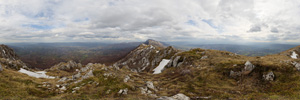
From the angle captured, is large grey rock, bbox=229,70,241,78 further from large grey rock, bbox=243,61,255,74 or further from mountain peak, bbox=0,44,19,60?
mountain peak, bbox=0,44,19,60

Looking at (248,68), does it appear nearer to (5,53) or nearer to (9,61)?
(9,61)

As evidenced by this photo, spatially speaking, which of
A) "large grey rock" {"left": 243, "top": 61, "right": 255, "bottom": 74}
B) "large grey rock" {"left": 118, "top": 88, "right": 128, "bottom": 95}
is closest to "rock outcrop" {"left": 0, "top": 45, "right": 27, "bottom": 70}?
"large grey rock" {"left": 118, "top": 88, "right": 128, "bottom": 95}

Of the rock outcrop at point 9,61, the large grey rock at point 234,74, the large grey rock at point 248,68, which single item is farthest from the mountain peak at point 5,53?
the large grey rock at point 248,68

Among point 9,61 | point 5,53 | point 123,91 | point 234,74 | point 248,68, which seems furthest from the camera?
point 5,53

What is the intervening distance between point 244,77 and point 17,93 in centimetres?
5262

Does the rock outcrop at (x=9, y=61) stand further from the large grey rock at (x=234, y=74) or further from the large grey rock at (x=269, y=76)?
the large grey rock at (x=269, y=76)

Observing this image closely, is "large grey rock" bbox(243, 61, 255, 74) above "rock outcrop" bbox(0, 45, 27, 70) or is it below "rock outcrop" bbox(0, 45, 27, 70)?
above

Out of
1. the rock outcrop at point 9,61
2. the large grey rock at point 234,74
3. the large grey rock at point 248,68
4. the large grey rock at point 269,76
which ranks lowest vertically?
the rock outcrop at point 9,61

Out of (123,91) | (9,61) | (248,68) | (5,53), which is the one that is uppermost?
(248,68)

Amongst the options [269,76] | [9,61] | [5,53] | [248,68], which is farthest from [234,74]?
[5,53]

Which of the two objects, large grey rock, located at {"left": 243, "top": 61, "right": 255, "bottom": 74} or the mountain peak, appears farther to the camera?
the mountain peak

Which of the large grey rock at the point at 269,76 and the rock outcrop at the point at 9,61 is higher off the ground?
the large grey rock at the point at 269,76

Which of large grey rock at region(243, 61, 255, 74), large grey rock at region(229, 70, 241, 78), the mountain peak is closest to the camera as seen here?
Answer: large grey rock at region(243, 61, 255, 74)

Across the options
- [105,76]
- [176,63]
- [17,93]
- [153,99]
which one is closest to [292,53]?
[176,63]
